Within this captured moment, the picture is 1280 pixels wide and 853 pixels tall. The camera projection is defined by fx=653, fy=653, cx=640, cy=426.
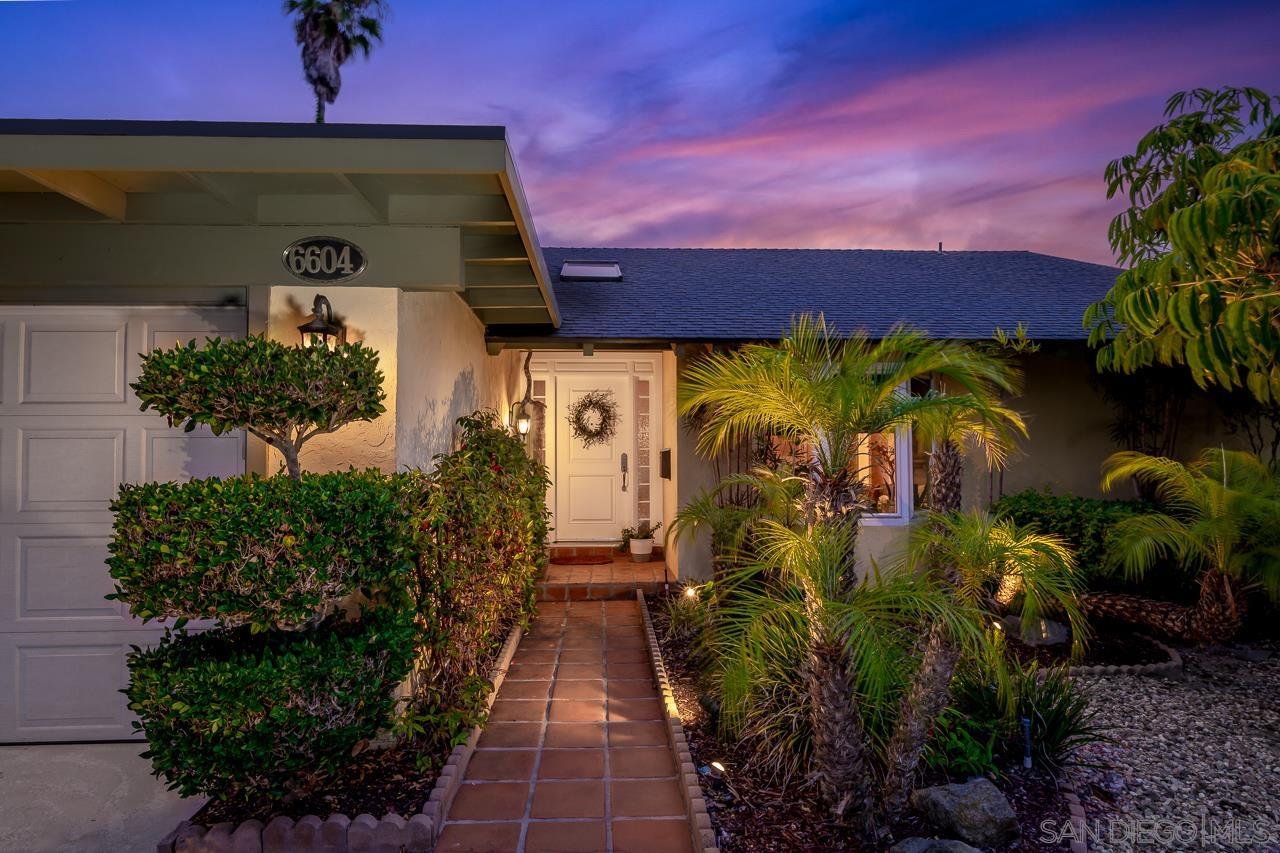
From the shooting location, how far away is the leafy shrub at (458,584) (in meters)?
3.43

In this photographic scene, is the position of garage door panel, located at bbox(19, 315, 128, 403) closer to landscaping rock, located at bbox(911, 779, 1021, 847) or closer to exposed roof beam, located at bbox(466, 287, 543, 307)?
exposed roof beam, located at bbox(466, 287, 543, 307)

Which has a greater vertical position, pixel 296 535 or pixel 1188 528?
pixel 296 535

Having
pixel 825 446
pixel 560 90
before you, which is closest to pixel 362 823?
pixel 825 446

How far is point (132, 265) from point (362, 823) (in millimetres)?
3211

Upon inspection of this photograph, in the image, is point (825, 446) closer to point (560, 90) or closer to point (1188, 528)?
point (1188, 528)

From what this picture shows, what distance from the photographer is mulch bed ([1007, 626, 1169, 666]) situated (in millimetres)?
5586

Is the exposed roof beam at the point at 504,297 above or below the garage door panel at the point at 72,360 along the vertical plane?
above

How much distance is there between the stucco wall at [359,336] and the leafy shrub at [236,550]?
3.06 feet

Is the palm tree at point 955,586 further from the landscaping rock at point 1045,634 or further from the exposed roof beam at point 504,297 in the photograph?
the exposed roof beam at point 504,297

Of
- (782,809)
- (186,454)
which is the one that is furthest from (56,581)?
(782,809)

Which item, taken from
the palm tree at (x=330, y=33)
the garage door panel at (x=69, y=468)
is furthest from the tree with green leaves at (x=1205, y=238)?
the palm tree at (x=330, y=33)

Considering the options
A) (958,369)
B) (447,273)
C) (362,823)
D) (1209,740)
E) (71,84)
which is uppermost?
(71,84)

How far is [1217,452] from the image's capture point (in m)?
6.12

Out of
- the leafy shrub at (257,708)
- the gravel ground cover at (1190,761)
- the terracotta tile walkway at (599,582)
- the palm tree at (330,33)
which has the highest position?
the palm tree at (330,33)
